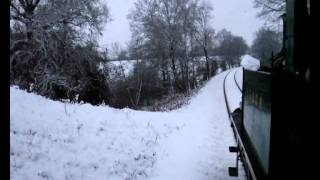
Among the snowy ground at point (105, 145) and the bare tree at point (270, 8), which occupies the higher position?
the bare tree at point (270, 8)

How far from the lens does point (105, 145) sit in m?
8.44

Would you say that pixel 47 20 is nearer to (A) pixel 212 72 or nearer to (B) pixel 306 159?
(B) pixel 306 159

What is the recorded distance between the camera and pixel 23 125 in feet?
27.7

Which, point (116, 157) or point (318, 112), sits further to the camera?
point (116, 157)

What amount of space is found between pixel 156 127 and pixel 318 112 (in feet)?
27.5

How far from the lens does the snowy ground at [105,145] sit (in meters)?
6.90

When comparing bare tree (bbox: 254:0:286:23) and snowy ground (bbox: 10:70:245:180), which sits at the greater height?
bare tree (bbox: 254:0:286:23)

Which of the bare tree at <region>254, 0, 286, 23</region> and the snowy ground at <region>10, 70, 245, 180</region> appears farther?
the bare tree at <region>254, 0, 286, 23</region>

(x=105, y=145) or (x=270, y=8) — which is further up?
(x=270, y=8)

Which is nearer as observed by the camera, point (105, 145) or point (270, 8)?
point (105, 145)

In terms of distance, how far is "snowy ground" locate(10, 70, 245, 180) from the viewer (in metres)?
6.90

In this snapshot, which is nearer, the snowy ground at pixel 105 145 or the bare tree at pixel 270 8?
the snowy ground at pixel 105 145
